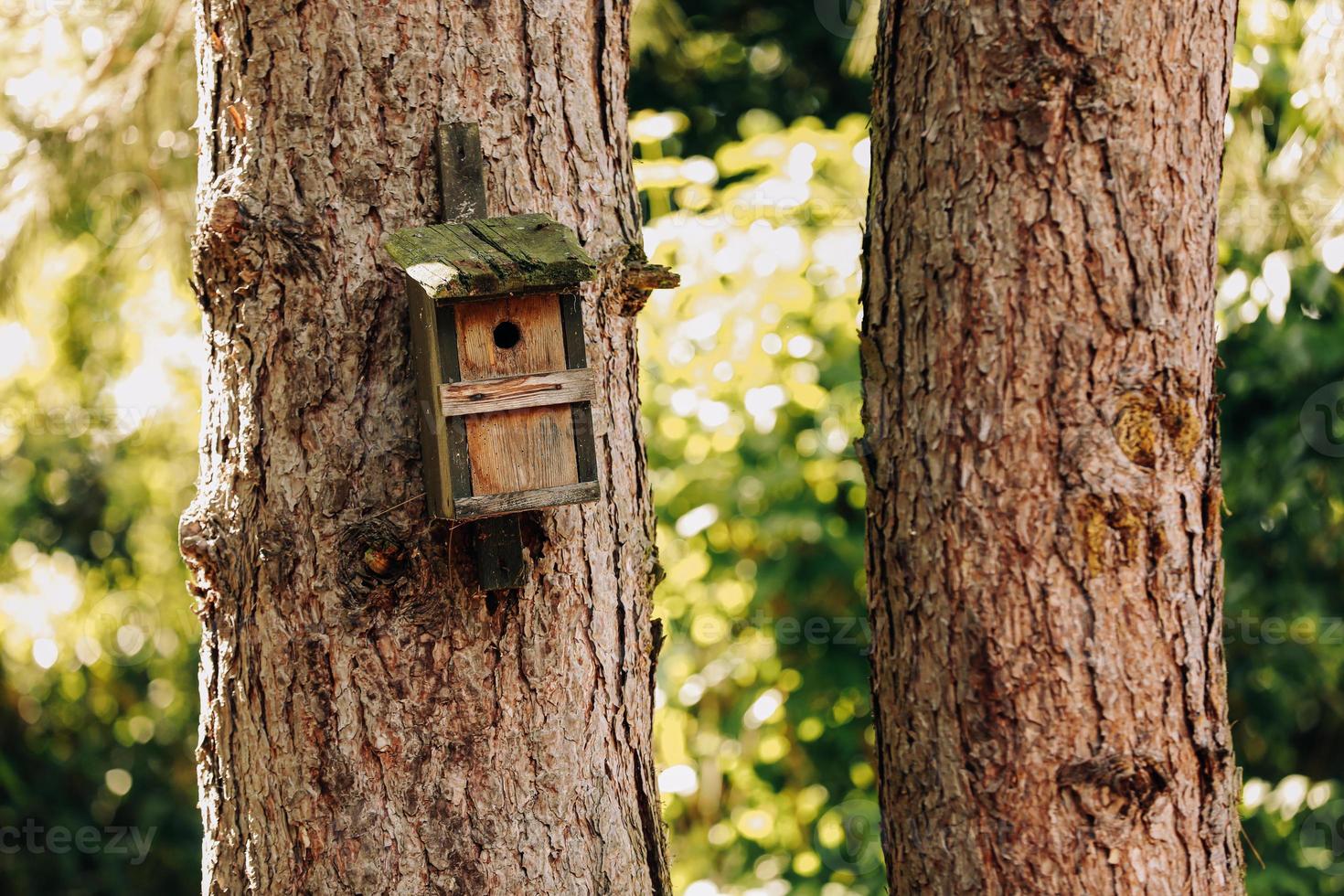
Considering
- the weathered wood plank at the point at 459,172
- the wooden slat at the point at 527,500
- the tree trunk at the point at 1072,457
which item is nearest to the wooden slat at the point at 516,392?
the wooden slat at the point at 527,500

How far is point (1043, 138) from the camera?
5.80ft

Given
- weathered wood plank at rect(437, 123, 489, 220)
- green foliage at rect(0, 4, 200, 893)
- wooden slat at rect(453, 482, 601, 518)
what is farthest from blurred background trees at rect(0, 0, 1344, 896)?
wooden slat at rect(453, 482, 601, 518)

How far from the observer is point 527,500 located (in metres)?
1.58

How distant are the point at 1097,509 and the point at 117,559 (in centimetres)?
543

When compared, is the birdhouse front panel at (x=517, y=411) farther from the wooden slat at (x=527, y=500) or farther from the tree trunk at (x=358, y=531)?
the tree trunk at (x=358, y=531)

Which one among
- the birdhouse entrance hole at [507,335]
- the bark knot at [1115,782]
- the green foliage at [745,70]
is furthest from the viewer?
the green foliage at [745,70]

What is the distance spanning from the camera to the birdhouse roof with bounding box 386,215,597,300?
148 centimetres

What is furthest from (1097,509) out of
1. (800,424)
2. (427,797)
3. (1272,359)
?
(1272,359)

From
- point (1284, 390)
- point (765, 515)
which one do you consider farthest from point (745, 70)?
point (765, 515)

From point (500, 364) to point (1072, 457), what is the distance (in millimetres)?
834

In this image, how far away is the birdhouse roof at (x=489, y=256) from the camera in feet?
4.84

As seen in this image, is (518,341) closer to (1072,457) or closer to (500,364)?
(500,364)

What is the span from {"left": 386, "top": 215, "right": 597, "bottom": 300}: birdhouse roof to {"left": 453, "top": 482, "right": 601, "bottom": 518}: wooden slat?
0.26 meters

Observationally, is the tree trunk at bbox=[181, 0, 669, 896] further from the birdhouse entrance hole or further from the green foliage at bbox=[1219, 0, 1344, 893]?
the green foliage at bbox=[1219, 0, 1344, 893]
